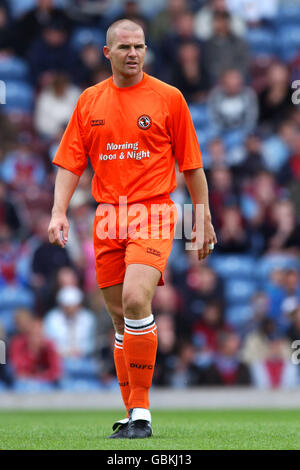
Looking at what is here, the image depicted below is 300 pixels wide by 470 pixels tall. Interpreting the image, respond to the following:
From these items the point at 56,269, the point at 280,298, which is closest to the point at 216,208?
the point at 280,298

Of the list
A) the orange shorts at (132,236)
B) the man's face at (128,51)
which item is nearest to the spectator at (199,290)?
the orange shorts at (132,236)

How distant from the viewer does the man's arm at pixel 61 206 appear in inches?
225

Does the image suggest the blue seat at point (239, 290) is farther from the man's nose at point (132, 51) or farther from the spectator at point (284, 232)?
the man's nose at point (132, 51)

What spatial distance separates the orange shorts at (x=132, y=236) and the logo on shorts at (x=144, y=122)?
44 centimetres

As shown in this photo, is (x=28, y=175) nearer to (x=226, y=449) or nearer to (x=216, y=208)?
(x=216, y=208)

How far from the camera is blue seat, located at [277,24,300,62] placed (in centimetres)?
1562

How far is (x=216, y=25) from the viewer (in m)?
14.8

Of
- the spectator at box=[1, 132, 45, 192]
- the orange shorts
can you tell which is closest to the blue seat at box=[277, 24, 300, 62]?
the spectator at box=[1, 132, 45, 192]

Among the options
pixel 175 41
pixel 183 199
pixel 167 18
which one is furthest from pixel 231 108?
pixel 167 18

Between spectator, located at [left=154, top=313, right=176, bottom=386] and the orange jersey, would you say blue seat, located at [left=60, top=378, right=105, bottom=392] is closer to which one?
spectator, located at [left=154, top=313, right=176, bottom=386]

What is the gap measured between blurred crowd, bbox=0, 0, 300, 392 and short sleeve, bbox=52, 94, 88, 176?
601 cm

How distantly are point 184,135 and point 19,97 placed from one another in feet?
30.8

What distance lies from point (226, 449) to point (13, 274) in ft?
26.6

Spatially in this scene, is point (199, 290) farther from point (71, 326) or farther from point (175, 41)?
point (175, 41)
